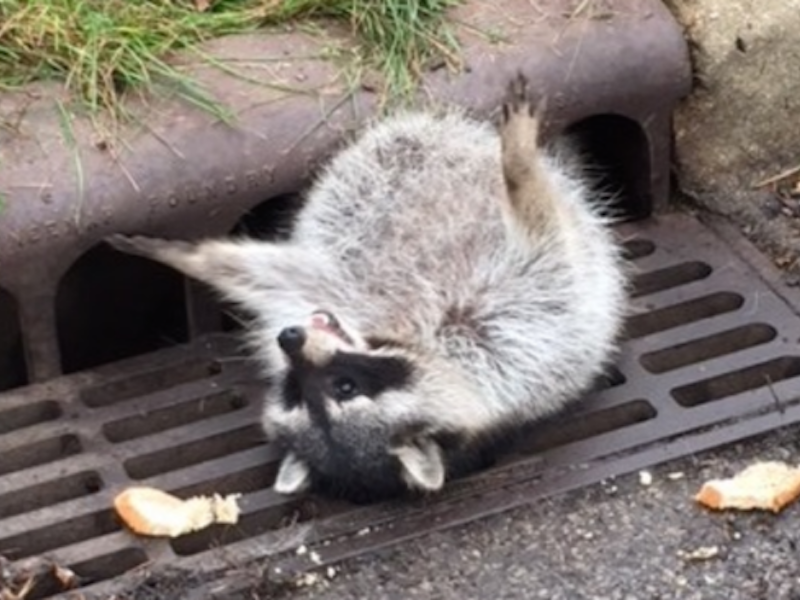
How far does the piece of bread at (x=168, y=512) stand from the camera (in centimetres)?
434

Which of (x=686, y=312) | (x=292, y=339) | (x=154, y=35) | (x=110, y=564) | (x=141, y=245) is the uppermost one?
(x=154, y=35)

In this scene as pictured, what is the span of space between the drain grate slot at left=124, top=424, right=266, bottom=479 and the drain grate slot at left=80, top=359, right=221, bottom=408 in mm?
200

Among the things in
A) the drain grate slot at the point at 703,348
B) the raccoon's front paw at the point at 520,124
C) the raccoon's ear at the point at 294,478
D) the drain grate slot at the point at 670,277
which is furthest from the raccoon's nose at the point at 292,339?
the drain grate slot at the point at 670,277

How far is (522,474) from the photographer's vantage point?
4.45 meters

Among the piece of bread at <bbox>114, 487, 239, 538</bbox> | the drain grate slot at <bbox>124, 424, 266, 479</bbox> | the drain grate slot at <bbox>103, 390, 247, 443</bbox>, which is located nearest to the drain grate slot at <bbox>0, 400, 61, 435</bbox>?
the drain grate slot at <bbox>103, 390, 247, 443</bbox>

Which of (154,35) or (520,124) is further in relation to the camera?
(154,35)

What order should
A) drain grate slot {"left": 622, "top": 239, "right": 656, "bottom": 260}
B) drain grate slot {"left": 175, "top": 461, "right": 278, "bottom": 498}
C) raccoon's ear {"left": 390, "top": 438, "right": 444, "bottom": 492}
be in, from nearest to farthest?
raccoon's ear {"left": 390, "top": 438, "right": 444, "bottom": 492}
drain grate slot {"left": 175, "top": 461, "right": 278, "bottom": 498}
drain grate slot {"left": 622, "top": 239, "right": 656, "bottom": 260}

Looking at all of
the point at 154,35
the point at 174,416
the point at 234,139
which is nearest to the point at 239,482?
the point at 174,416

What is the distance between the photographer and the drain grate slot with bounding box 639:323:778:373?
4.75m

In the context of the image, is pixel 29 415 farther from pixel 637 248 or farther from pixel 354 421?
pixel 637 248

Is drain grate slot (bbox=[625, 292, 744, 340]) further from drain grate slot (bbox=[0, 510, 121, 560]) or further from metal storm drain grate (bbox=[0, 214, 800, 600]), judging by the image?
drain grate slot (bbox=[0, 510, 121, 560])

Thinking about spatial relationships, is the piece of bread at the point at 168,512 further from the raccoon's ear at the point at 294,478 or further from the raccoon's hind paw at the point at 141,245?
the raccoon's hind paw at the point at 141,245

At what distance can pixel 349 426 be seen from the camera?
4.35m

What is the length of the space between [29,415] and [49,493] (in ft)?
0.79
